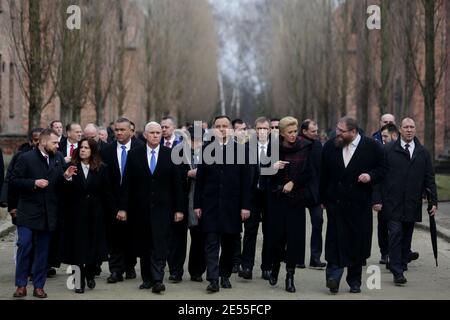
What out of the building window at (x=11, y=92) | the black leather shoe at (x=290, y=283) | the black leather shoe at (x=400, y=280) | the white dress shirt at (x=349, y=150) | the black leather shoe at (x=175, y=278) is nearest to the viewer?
the black leather shoe at (x=290, y=283)

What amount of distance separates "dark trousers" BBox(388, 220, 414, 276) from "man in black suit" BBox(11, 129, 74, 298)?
398 cm

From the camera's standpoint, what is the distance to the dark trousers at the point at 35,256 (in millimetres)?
9875

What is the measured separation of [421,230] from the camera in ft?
55.6

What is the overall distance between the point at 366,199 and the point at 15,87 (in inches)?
1062

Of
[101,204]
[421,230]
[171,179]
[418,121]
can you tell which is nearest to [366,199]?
[171,179]

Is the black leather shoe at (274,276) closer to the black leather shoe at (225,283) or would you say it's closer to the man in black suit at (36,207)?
the black leather shoe at (225,283)

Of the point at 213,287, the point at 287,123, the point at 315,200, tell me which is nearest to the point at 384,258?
the point at 315,200

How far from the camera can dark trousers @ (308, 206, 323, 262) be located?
12.4m

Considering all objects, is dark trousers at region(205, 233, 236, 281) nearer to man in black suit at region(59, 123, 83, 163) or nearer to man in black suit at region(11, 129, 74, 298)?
man in black suit at region(11, 129, 74, 298)

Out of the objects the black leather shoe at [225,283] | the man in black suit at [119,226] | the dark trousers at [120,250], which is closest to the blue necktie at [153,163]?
the man in black suit at [119,226]

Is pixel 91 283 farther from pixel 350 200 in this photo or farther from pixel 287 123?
pixel 350 200

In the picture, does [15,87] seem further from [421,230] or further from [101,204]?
[101,204]

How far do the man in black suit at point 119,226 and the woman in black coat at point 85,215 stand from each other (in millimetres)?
474

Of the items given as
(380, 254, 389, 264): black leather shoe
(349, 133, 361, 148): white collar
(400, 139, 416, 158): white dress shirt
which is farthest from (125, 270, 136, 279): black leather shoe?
(400, 139, 416, 158): white dress shirt
